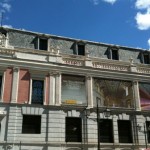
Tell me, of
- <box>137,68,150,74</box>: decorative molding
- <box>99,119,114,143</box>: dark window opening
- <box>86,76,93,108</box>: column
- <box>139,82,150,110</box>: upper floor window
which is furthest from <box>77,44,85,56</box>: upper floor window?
<box>99,119,114,143</box>: dark window opening

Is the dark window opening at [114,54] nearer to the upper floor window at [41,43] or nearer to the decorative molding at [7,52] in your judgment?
the upper floor window at [41,43]

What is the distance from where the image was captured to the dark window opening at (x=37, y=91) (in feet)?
89.6

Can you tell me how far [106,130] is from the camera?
28469 millimetres

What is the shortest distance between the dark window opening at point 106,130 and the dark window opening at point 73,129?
2245 mm

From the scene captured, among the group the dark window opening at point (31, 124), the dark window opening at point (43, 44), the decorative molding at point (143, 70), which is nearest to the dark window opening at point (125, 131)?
the decorative molding at point (143, 70)

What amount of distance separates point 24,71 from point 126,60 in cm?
1301

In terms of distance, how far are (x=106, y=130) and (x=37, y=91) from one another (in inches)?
308

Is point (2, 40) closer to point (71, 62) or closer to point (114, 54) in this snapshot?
point (71, 62)

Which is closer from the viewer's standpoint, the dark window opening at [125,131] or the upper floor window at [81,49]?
the dark window opening at [125,131]

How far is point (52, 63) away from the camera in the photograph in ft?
94.3

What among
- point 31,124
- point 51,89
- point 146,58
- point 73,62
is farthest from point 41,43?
point 146,58

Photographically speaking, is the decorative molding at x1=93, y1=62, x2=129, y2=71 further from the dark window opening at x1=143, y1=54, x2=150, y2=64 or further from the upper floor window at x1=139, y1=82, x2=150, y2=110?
the dark window opening at x1=143, y1=54, x2=150, y2=64

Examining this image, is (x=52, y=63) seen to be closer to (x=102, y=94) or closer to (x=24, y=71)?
(x=24, y=71)

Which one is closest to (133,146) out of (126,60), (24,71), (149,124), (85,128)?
(149,124)
